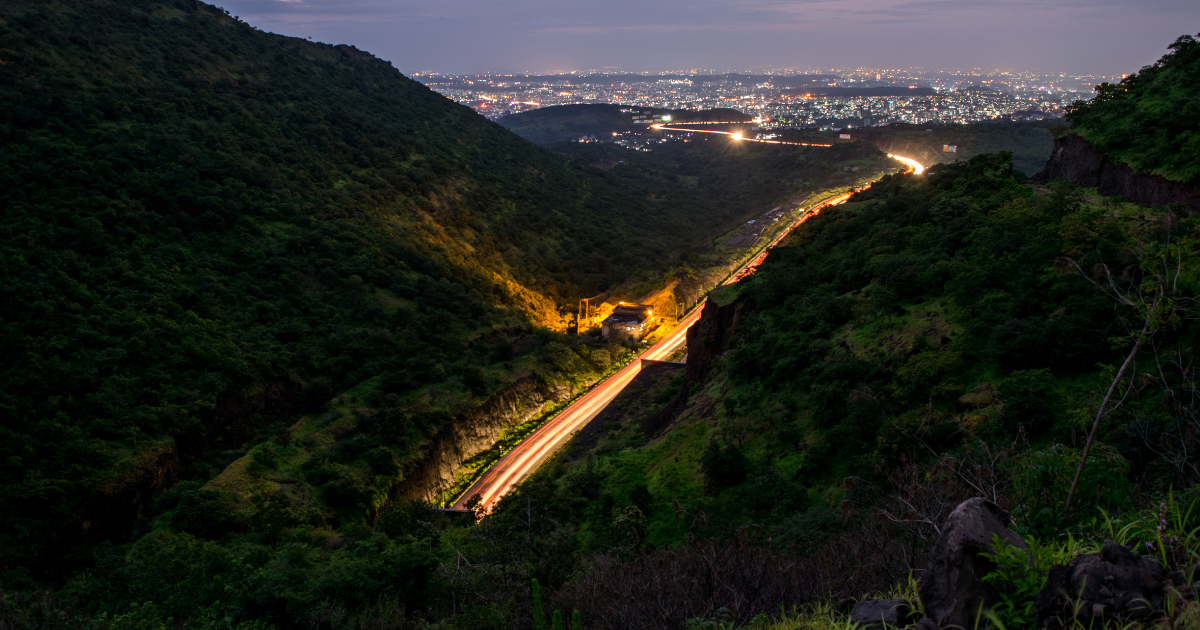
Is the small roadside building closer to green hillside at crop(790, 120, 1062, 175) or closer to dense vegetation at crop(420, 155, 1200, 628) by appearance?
dense vegetation at crop(420, 155, 1200, 628)

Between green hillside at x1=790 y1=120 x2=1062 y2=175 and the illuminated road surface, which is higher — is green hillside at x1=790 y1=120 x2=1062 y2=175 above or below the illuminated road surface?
above

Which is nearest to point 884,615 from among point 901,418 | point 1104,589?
point 1104,589

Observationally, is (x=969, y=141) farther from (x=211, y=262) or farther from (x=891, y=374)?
(x=211, y=262)

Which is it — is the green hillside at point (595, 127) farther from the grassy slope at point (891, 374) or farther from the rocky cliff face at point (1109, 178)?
the grassy slope at point (891, 374)

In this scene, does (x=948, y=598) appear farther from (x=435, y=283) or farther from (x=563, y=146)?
(x=563, y=146)

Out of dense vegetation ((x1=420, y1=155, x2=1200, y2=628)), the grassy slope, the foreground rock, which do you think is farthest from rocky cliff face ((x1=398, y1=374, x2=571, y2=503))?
the foreground rock

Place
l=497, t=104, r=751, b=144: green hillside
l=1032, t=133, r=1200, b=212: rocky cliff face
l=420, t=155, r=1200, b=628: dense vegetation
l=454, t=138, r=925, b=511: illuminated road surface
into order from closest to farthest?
l=420, t=155, r=1200, b=628: dense vegetation < l=1032, t=133, r=1200, b=212: rocky cliff face < l=454, t=138, r=925, b=511: illuminated road surface < l=497, t=104, r=751, b=144: green hillside

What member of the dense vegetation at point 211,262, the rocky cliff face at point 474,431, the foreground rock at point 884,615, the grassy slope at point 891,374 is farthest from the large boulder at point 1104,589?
the rocky cliff face at point 474,431
